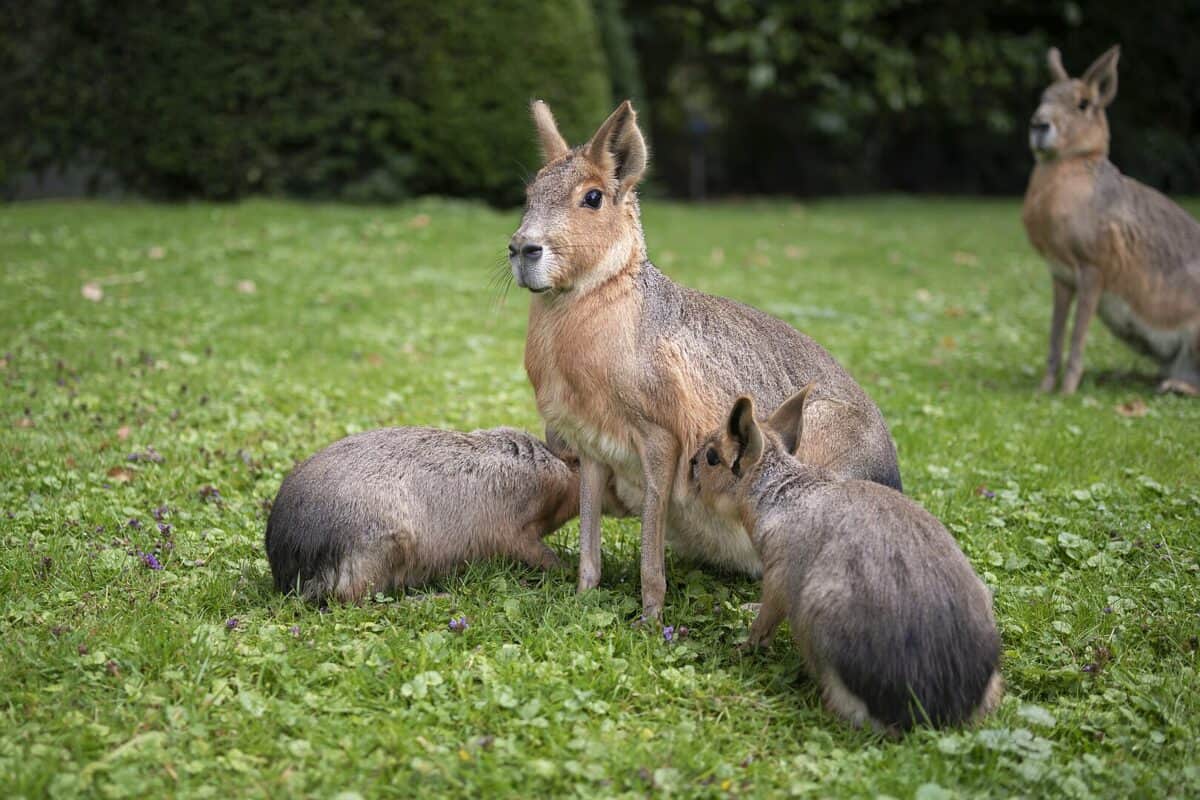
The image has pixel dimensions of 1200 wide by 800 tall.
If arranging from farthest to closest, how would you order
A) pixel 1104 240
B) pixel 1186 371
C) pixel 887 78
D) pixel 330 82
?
1. pixel 887 78
2. pixel 330 82
3. pixel 1186 371
4. pixel 1104 240

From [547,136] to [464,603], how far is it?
5.06 feet

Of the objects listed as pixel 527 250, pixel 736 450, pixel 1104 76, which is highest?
pixel 1104 76

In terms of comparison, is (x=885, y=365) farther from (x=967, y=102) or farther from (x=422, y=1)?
(x=967, y=102)

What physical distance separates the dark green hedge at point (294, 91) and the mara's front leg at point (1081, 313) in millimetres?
6137

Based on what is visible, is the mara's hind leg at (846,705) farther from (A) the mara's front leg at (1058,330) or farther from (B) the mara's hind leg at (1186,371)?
(B) the mara's hind leg at (1186,371)

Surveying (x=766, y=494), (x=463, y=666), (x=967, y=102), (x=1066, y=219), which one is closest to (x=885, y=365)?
(x=1066, y=219)

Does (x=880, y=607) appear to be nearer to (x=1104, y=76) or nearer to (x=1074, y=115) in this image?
(x=1074, y=115)

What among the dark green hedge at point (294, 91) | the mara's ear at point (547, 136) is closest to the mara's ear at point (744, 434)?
the mara's ear at point (547, 136)

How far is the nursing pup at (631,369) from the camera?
3.32 metres

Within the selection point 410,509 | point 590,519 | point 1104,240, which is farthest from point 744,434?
point 1104,240

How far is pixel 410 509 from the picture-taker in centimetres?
351

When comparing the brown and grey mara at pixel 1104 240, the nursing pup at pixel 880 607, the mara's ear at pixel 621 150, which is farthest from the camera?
the brown and grey mara at pixel 1104 240

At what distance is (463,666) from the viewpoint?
3027 millimetres

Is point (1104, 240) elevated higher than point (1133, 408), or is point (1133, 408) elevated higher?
point (1104, 240)
